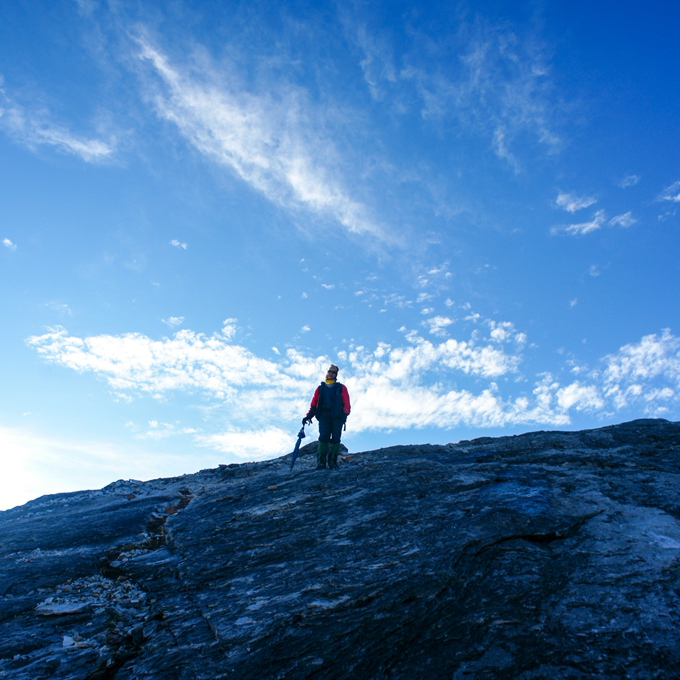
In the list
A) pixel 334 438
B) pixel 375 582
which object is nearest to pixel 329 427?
pixel 334 438

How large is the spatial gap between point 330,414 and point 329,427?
0.43 metres

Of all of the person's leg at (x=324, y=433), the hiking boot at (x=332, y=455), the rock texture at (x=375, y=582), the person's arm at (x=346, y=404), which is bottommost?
the rock texture at (x=375, y=582)

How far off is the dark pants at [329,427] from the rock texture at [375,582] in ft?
11.2

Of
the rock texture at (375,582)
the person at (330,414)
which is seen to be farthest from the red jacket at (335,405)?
the rock texture at (375,582)

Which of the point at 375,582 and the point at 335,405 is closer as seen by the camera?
the point at 375,582

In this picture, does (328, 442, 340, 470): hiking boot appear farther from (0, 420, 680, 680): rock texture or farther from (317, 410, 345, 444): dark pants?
(0, 420, 680, 680): rock texture

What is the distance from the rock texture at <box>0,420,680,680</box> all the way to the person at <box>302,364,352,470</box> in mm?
3385

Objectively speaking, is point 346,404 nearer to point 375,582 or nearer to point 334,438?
point 334,438

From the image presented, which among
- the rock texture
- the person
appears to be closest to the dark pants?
the person

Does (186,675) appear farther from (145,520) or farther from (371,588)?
(145,520)

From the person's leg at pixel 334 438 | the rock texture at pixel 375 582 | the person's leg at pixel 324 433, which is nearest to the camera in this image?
the rock texture at pixel 375 582

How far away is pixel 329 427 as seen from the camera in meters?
14.2

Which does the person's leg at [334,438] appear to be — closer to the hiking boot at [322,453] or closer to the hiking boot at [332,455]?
the hiking boot at [332,455]

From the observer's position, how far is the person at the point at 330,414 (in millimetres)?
14109
